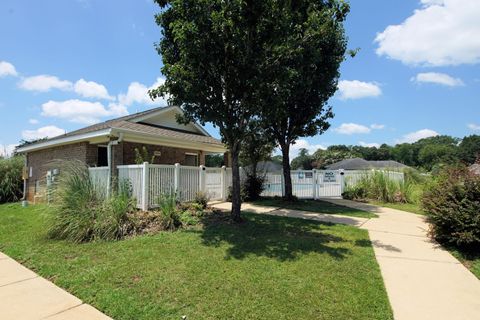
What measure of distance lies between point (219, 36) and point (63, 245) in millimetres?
5978

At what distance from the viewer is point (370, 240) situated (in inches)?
271

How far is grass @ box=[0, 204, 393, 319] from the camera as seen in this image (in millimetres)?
3727

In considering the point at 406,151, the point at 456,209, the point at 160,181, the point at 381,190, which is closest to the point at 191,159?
the point at 160,181

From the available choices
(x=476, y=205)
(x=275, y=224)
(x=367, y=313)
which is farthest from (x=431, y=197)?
(x=367, y=313)

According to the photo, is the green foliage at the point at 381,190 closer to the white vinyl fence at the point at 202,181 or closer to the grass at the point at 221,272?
the white vinyl fence at the point at 202,181

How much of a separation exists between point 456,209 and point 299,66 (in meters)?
5.21

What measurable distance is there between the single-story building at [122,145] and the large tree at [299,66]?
4276 mm

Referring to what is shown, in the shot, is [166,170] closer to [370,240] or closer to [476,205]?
[370,240]

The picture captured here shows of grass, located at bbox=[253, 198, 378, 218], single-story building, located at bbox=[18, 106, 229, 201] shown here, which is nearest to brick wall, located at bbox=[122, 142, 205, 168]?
single-story building, located at bbox=[18, 106, 229, 201]

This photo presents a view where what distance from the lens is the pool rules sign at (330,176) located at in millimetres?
15563

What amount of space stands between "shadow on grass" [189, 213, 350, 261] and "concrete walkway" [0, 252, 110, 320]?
2586mm

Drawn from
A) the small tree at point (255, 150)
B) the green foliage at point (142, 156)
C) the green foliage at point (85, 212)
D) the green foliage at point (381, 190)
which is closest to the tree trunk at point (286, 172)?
the small tree at point (255, 150)

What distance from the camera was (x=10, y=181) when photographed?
691 inches

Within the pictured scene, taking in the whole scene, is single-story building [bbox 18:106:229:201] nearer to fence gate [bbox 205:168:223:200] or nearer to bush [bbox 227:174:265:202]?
fence gate [bbox 205:168:223:200]
